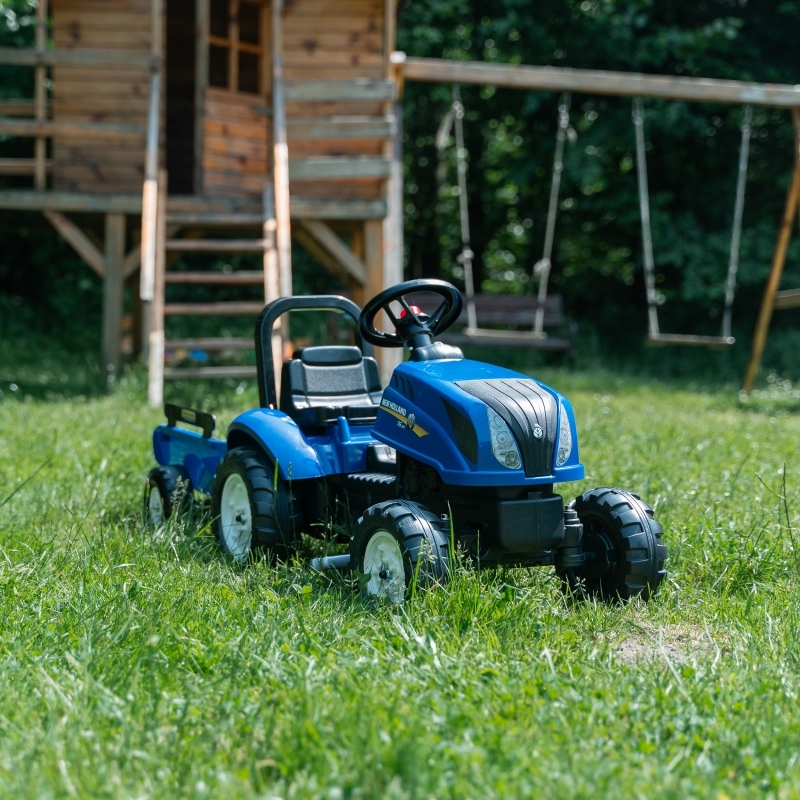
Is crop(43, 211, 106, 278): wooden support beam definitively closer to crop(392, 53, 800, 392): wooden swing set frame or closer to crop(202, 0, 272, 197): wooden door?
crop(202, 0, 272, 197): wooden door

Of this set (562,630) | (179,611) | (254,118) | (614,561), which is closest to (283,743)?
(179,611)

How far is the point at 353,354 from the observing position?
4.42m

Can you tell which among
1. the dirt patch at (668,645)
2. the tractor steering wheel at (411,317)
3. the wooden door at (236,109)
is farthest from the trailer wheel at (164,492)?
the wooden door at (236,109)

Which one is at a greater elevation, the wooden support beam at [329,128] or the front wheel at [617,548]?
the wooden support beam at [329,128]

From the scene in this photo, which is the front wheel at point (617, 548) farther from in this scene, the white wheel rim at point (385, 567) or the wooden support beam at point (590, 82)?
the wooden support beam at point (590, 82)

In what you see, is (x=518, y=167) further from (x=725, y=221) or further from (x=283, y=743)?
(x=283, y=743)

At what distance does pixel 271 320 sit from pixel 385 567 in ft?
4.72

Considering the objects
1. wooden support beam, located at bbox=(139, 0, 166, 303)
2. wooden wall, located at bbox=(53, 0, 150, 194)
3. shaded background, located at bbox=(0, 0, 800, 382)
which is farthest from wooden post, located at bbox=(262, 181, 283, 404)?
shaded background, located at bbox=(0, 0, 800, 382)

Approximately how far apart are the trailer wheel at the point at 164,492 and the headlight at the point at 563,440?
5.70ft

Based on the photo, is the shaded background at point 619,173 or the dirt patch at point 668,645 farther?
the shaded background at point 619,173

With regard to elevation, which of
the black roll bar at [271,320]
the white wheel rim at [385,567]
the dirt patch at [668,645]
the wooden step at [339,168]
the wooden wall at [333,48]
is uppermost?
the wooden wall at [333,48]

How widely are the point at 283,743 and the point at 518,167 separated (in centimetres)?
1335

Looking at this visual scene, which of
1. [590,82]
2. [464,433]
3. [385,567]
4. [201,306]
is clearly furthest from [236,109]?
[385,567]

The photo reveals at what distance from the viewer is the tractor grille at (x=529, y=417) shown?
3.33 m
